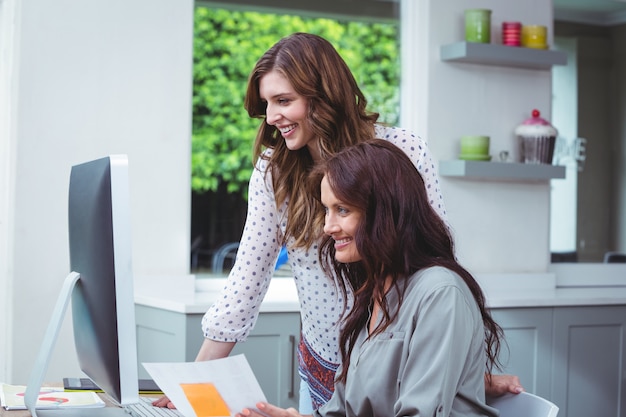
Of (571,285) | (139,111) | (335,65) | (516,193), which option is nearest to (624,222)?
(571,285)

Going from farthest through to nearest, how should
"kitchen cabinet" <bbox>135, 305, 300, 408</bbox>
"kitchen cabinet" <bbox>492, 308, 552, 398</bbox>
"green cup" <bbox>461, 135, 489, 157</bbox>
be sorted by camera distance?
"green cup" <bbox>461, 135, 489, 157</bbox> → "kitchen cabinet" <bbox>492, 308, 552, 398</bbox> → "kitchen cabinet" <bbox>135, 305, 300, 408</bbox>

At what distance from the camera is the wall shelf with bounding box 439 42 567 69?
12.1 ft

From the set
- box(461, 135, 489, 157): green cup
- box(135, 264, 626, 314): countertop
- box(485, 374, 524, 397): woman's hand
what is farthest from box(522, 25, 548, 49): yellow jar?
box(485, 374, 524, 397): woman's hand

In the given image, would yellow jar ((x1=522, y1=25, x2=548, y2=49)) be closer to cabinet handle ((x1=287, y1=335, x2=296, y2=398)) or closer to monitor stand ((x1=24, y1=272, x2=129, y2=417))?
cabinet handle ((x1=287, y1=335, x2=296, y2=398))

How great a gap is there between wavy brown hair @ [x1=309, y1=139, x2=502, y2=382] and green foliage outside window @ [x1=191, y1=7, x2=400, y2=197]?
7.20ft

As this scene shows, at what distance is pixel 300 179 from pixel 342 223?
14.5 inches

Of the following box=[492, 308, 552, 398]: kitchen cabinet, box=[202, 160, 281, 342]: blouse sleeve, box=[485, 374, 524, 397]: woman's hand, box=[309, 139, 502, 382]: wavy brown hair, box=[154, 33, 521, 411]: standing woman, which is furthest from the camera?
box=[492, 308, 552, 398]: kitchen cabinet

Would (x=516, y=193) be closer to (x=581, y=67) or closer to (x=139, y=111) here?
(x=581, y=67)

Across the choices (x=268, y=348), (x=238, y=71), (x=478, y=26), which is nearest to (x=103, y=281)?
(x=268, y=348)

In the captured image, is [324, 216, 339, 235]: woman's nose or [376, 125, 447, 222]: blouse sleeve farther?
[376, 125, 447, 222]: blouse sleeve

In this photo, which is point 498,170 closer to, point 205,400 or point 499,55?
point 499,55

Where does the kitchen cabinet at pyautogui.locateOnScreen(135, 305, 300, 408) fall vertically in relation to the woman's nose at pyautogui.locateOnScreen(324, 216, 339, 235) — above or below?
below

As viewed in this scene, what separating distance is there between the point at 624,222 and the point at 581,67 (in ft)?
2.58

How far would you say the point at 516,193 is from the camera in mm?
3955
